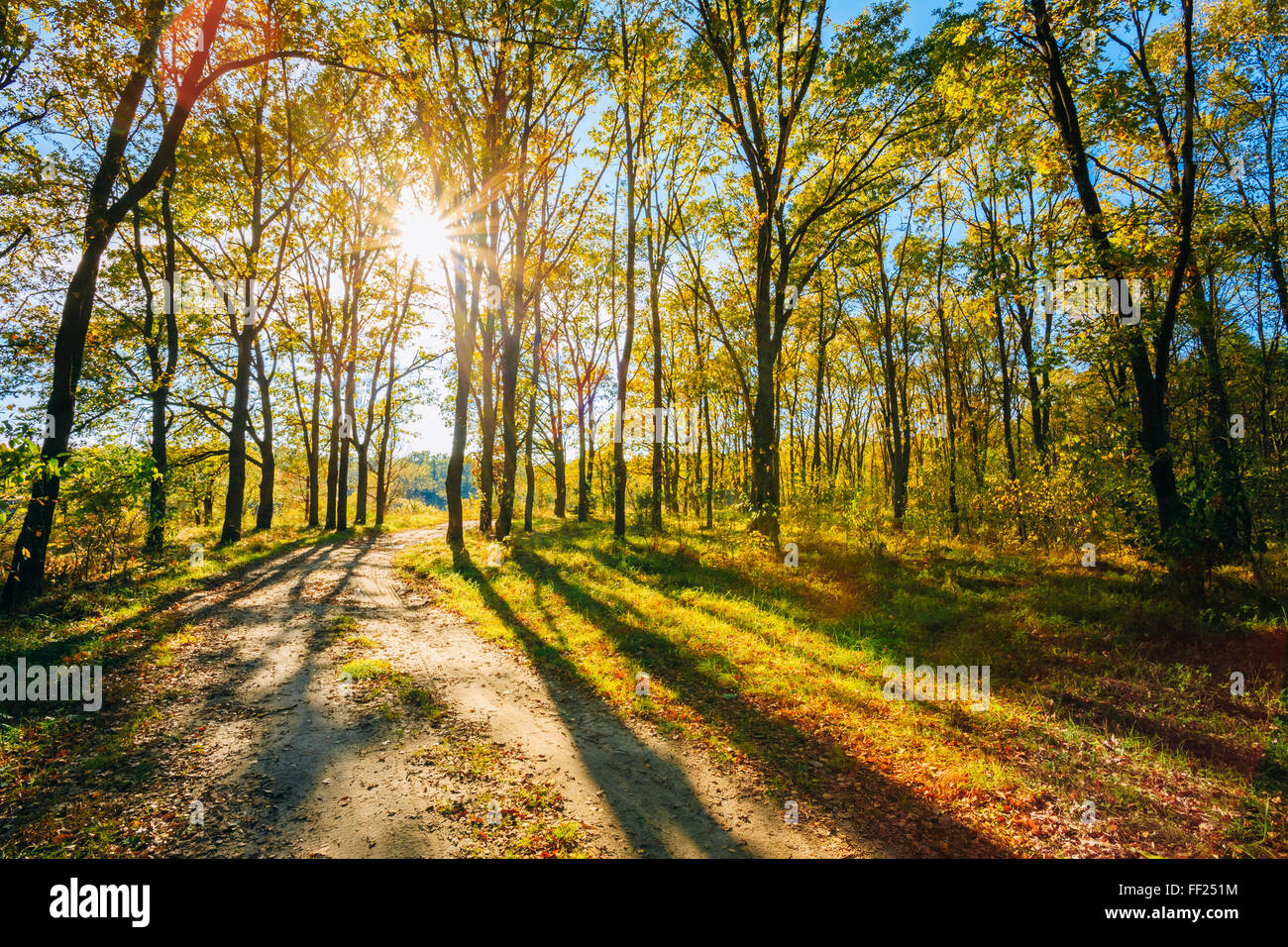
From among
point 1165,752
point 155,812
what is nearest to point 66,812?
point 155,812

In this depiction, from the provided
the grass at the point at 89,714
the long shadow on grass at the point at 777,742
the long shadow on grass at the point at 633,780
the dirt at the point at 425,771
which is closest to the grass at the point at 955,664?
the long shadow on grass at the point at 777,742

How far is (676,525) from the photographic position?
20.7 metres

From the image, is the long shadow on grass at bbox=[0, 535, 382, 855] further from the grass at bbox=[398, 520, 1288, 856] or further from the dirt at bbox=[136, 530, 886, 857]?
the grass at bbox=[398, 520, 1288, 856]

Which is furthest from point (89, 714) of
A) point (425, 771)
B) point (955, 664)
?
point (955, 664)

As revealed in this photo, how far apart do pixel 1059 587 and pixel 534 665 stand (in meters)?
9.91

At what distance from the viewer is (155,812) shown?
3.55 meters

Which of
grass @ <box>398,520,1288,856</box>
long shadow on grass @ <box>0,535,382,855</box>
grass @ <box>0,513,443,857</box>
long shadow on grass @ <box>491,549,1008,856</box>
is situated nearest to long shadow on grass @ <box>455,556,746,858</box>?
grass @ <box>398,520,1288,856</box>

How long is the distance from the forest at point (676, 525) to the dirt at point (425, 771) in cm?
5

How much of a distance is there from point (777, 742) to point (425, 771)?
10.9ft

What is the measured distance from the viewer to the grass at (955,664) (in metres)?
3.87

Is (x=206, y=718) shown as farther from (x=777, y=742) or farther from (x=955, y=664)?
(x=955, y=664)

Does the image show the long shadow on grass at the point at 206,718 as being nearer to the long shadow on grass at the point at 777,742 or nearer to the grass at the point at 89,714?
the grass at the point at 89,714

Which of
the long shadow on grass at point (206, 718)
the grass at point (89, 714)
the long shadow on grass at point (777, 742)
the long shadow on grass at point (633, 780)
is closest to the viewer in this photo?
the grass at point (89, 714)

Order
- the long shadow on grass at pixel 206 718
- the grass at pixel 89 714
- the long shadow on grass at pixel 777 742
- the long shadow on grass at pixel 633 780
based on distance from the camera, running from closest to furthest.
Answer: the grass at pixel 89 714, the long shadow on grass at pixel 633 780, the long shadow on grass at pixel 777 742, the long shadow on grass at pixel 206 718
